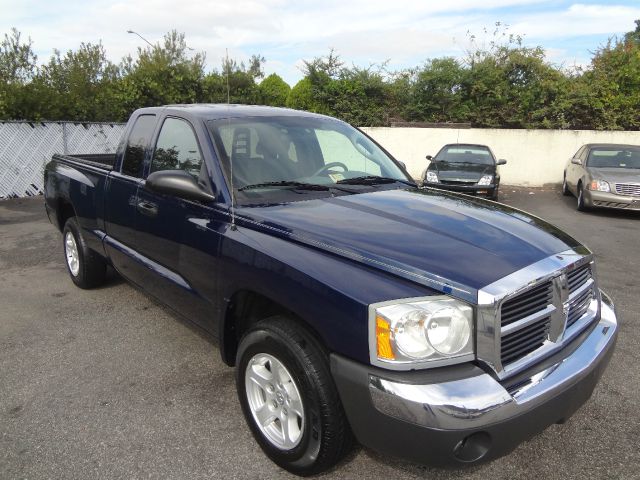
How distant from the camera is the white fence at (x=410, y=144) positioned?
11641mm

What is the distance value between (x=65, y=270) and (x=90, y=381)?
3.08 meters

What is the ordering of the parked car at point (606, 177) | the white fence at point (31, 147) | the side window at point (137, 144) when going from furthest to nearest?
the white fence at point (31, 147) < the parked car at point (606, 177) < the side window at point (137, 144)

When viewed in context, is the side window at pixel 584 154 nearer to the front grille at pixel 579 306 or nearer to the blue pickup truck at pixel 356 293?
the blue pickup truck at pixel 356 293

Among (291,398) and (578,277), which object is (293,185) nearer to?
(291,398)

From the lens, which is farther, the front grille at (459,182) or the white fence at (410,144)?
the white fence at (410,144)

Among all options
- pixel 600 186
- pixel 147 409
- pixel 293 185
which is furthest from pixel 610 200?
pixel 147 409

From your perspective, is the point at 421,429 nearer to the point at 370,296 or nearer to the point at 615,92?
the point at 370,296

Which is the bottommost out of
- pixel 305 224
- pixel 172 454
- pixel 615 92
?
pixel 172 454

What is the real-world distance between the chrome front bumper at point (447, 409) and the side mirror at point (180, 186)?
131cm

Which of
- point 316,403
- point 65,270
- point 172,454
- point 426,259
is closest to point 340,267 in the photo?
point 426,259

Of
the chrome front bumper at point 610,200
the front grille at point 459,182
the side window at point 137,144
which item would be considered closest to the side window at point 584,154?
the chrome front bumper at point 610,200

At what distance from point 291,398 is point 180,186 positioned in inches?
52.2

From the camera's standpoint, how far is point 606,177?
980 cm

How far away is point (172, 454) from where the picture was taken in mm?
2623
